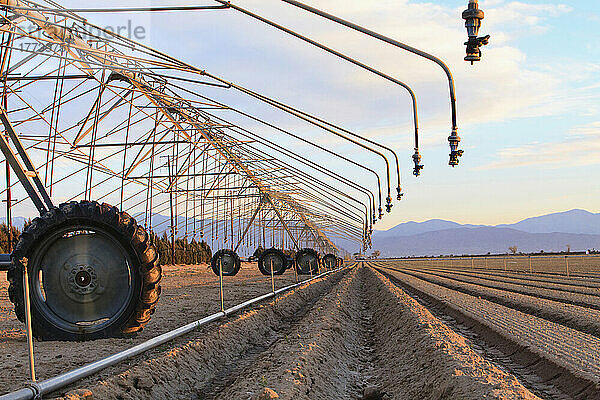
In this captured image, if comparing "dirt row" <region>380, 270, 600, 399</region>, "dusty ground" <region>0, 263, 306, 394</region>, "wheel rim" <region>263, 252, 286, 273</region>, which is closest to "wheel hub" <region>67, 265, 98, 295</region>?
"dusty ground" <region>0, 263, 306, 394</region>

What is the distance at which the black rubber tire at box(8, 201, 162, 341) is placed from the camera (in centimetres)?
799

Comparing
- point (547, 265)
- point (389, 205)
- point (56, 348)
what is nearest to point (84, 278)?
point (56, 348)

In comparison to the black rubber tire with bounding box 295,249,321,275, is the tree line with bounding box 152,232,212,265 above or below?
above

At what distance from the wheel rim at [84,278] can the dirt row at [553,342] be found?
5318mm

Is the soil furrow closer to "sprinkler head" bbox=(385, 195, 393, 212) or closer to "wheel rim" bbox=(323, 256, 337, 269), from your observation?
"sprinkler head" bbox=(385, 195, 393, 212)

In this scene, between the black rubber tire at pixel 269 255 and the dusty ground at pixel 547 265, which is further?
the dusty ground at pixel 547 265

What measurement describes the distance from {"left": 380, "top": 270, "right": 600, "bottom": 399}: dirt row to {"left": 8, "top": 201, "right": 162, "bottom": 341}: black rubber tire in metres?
5.04

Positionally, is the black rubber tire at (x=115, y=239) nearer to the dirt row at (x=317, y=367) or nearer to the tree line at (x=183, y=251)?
the dirt row at (x=317, y=367)

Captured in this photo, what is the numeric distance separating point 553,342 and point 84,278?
657 cm

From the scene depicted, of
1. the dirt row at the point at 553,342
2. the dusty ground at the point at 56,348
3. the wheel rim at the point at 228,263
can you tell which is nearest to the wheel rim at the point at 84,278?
the dusty ground at the point at 56,348

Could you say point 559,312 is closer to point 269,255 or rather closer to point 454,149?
→ point 454,149

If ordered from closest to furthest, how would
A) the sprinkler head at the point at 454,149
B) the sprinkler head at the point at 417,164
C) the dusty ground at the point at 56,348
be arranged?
the dusty ground at the point at 56,348
the sprinkler head at the point at 454,149
the sprinkler head at the point at 417,164

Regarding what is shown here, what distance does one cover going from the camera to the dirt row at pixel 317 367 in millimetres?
6125

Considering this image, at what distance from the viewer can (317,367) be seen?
7738mm
